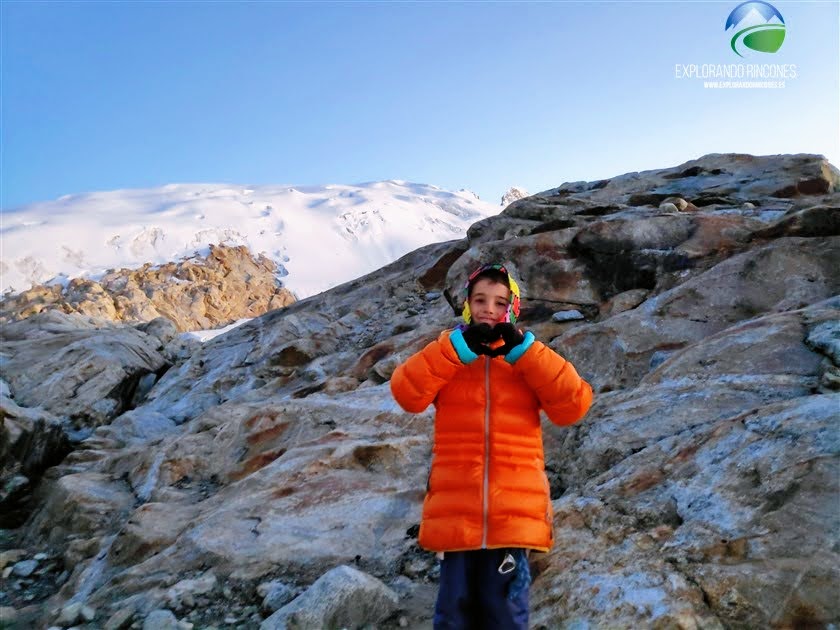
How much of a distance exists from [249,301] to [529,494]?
68408mm

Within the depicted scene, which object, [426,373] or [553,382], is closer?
[553,382]

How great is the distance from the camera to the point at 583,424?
6.33 m

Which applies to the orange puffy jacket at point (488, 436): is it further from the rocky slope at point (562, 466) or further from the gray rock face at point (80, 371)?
the gray rock face at point (80, 371)

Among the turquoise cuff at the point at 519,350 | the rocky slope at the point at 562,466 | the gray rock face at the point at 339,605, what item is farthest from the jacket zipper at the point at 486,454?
the gray rock face at the point at 339,605

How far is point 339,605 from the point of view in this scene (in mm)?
4227

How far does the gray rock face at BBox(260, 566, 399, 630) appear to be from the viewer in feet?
13.6

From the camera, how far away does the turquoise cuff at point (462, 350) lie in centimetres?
336

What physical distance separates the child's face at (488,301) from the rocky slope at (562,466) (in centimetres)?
195

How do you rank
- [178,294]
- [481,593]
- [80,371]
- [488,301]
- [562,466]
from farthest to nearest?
[178,294] < [80,371] < [562,466] < [488,301] < [481,593]

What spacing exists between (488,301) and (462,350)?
17.8 inches

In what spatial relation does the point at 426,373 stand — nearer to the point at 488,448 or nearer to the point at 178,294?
the point at 488,448

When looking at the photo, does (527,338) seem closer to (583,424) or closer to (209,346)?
(583,424)

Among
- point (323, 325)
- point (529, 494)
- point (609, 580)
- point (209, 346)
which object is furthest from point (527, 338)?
point (209, 346)

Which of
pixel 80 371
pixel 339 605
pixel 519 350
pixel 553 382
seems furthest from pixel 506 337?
pixel 80 371
